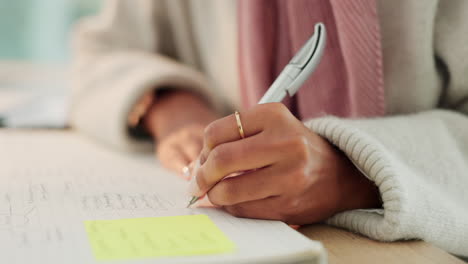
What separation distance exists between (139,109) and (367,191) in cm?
43

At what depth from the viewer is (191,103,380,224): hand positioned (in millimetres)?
304

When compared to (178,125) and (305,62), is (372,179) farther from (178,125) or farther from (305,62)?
(178,125)

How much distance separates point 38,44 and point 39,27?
0.16 feet

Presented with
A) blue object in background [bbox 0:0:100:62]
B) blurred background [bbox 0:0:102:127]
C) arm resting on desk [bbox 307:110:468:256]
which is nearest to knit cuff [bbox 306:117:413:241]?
arm resting on desk [bbox 307:110:468:256]

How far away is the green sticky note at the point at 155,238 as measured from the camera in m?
0.24

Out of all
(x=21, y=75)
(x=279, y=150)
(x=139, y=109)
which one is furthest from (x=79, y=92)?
(x=279, y=150)

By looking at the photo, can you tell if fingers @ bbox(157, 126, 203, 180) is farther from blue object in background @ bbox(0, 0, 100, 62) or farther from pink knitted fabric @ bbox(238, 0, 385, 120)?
blue object in background @ bbox(0, 0, 100, 62)

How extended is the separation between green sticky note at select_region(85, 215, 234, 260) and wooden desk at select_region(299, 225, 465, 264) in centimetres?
8

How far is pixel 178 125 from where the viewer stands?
0.63m

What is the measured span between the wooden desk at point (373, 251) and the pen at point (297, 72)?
0.36 ft

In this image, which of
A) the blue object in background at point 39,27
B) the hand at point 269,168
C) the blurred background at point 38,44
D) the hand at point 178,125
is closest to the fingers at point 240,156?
the hand at point 269,168

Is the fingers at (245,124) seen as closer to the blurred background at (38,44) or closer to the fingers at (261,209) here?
the fingers at (261,209)

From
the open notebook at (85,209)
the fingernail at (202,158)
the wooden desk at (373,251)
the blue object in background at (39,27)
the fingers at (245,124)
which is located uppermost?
the blue object in background at (39,27)

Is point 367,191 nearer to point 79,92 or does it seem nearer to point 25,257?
point 25,257
